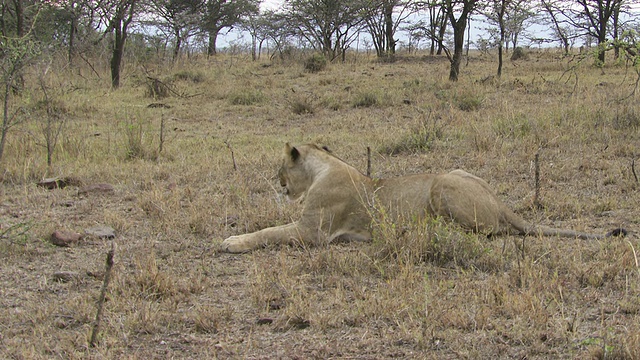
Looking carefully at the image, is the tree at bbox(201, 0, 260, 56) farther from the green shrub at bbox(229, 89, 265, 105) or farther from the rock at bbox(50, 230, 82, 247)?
the rock at bbox(50, 230, 82, 247)

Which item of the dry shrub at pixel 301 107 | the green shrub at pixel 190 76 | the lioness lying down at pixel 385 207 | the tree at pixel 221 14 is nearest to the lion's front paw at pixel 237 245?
the lioness lying down at pixel 385 207

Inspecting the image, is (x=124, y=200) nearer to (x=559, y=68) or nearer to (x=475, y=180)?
(x=475, y=180)

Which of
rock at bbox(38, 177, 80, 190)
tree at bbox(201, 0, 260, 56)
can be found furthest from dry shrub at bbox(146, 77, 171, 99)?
tree at bbox(201, 0, 260, 56)

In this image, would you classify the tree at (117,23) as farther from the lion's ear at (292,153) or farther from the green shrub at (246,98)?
the lion's ear at (292,153)

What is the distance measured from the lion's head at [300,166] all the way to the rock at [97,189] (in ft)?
6.92

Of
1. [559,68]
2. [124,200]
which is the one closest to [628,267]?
[124,200]

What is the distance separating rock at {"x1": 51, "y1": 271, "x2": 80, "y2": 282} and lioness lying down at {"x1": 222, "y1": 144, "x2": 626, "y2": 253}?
39.9 inches

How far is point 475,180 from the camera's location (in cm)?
479

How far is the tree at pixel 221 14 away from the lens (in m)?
29.7

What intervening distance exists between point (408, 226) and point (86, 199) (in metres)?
3.42

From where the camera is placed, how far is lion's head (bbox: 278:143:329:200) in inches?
202

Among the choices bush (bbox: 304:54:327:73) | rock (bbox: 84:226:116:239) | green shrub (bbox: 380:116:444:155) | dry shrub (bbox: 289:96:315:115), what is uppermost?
bush (bbox: 304:54:327:73)

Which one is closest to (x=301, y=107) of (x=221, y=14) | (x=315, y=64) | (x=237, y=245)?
(x=315, y=64)

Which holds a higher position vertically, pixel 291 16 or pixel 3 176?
pixel 291 16
